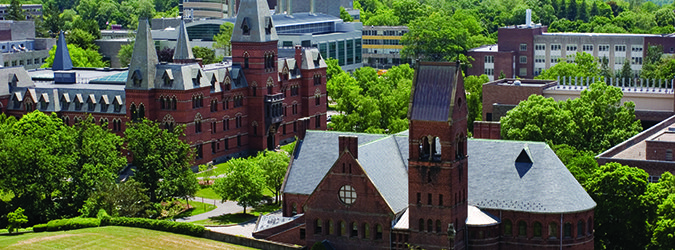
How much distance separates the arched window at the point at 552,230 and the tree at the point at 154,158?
130 feet

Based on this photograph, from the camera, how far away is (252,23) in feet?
465

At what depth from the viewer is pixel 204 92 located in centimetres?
13538

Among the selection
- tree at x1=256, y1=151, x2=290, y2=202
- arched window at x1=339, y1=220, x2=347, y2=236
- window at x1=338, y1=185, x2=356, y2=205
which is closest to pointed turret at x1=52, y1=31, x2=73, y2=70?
tree at x1=256, y1=151, x2=290, y2=202

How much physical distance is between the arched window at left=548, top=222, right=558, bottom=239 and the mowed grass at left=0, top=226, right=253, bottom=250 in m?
24.6

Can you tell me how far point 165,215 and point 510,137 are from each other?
35.2 meters

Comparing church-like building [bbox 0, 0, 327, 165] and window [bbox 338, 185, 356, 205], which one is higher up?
church-like building [bbox 0, 0, 327, 165]

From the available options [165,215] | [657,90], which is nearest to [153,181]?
[165,215]

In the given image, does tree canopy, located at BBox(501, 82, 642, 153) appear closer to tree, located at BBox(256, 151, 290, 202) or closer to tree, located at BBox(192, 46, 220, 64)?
tree, located at BBox(256, 151, 290, 202)

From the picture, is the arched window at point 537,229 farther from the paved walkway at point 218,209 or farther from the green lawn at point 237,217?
the paved walkway at point 218,209

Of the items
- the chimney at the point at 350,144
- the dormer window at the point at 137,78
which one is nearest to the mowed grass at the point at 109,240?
the chimney at the point at 350,144

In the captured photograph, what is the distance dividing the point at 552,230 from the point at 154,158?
41936mm

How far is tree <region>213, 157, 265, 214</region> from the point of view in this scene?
113 m

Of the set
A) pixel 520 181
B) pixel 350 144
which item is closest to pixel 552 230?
pixel 520 181

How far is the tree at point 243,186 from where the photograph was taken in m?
113
